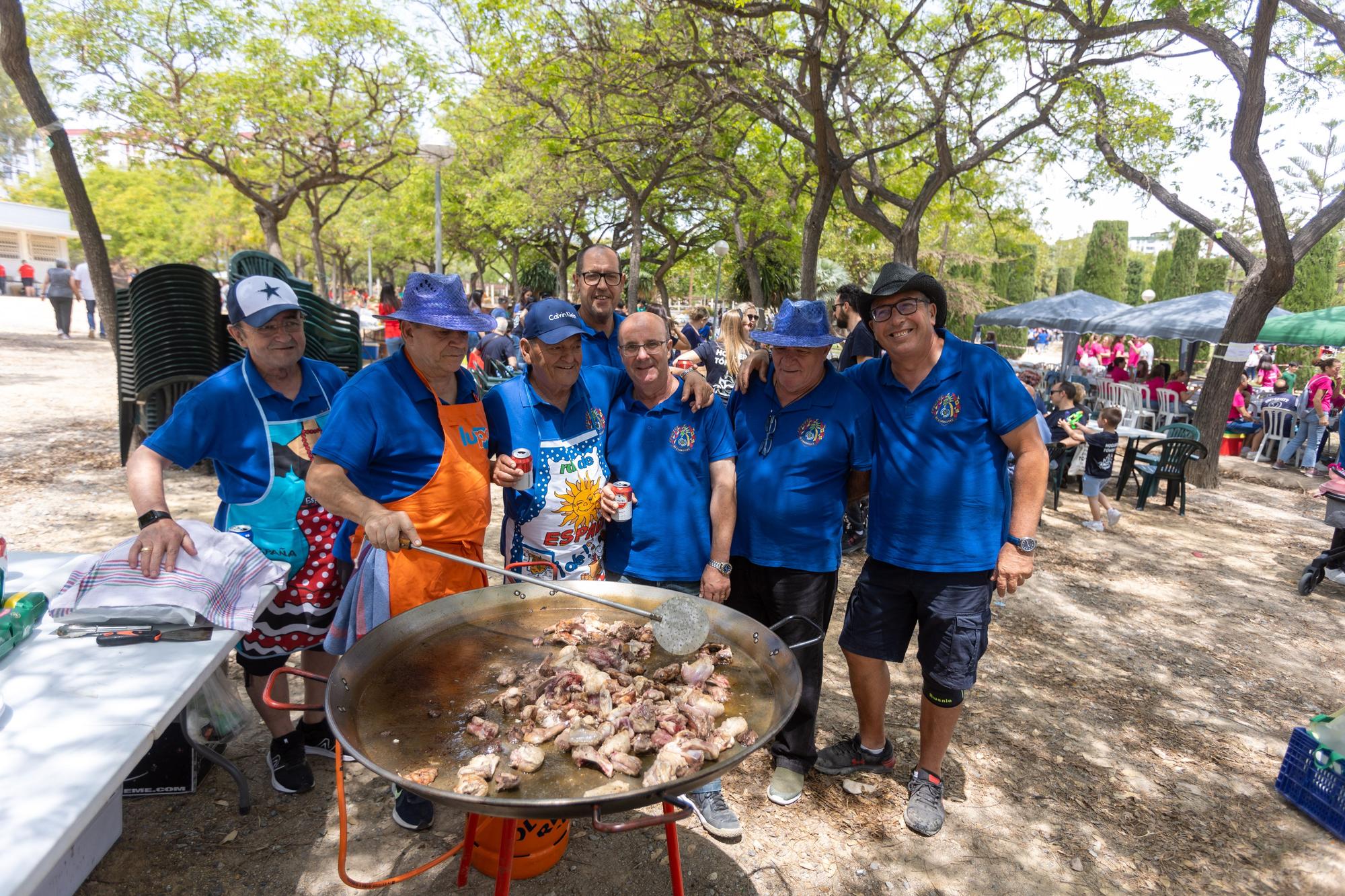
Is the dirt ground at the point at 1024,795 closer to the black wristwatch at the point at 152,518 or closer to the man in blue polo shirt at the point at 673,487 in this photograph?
the man in blue polo shirt at the point at 673,487

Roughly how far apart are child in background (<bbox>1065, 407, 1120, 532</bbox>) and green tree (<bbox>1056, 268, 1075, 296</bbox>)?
38.2 meters

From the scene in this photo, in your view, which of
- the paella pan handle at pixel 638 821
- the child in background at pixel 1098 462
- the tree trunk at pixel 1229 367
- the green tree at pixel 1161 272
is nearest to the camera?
the paella pan handle at pixel 638 821

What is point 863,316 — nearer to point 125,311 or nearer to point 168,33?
point 125,311

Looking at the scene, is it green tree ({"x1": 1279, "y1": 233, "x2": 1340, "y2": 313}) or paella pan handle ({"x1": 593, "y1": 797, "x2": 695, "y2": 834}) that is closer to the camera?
paella pan handle ({"x1": 593, "y1": 797, "x2": 695, "y2": 834})

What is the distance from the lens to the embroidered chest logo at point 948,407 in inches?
110

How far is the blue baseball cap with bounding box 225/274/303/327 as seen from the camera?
259 cm

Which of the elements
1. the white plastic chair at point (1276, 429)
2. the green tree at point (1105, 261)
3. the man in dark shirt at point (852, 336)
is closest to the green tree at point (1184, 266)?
the green tree at point (1105, 261)

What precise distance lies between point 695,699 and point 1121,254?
122ft

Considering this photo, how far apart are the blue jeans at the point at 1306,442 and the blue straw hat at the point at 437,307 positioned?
13.9 m

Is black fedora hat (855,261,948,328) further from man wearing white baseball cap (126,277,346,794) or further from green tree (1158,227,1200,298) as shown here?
green tree (1158,227,1200,298)

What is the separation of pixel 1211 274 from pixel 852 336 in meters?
31.3

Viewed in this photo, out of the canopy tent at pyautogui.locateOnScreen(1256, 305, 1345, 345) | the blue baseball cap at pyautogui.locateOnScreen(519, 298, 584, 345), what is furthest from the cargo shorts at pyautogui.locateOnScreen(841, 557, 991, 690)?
the canopy tent at pyautogui.locateOnScreen(1256, 305, 1345, 345)

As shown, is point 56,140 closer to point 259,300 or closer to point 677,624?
point 259,300

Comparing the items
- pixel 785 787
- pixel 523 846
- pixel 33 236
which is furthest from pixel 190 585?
pixel 33 236
